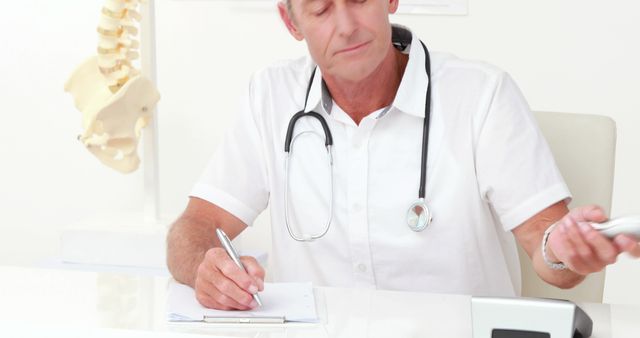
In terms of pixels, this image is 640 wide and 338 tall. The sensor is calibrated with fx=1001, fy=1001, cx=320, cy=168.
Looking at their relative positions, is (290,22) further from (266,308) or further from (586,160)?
(266,308)

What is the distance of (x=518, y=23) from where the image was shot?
287cm

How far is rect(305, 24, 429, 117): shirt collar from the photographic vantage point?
1821mm

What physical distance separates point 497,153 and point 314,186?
36cm

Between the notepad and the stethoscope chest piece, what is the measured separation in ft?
1.16

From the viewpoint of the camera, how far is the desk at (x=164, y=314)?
1302mm

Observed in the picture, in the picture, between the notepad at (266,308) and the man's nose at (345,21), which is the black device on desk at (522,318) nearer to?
the notepad at (266,308)

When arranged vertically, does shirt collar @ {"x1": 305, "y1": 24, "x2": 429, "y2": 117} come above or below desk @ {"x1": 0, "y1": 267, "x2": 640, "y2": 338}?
above

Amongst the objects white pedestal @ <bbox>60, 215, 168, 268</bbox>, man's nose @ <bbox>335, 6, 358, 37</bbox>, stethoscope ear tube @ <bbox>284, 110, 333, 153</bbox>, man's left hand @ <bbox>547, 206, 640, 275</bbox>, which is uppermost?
man's nose @ <bbox>335, 6, 358, 37</bbox>

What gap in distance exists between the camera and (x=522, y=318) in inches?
47.3

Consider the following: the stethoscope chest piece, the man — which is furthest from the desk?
the stethoscope chest piece

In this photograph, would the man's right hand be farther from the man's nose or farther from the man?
the man's nose

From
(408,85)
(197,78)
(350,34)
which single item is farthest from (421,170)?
(197,78)

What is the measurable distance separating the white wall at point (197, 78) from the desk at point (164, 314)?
60.4 inches

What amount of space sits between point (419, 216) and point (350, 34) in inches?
13.9
